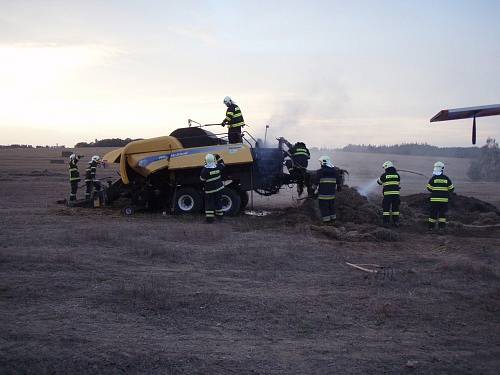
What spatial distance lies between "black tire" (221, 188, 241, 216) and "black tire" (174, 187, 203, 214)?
2.16 feet

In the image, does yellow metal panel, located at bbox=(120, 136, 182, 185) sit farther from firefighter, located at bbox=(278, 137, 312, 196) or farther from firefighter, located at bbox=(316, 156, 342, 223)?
firefighter, located at bbox=(316, 156, 342, 223)

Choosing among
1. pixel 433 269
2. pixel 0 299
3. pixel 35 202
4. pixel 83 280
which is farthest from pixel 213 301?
pixel 35 202

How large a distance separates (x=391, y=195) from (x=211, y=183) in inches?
179

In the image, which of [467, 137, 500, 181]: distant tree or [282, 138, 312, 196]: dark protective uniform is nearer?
[282, 138, 312, 196]: dark protective uniform

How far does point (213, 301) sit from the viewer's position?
693 centimetres

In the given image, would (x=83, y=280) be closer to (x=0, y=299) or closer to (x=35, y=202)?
(x=0, y=299)

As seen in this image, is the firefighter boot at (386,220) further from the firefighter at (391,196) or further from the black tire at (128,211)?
the black tire at (128,211)

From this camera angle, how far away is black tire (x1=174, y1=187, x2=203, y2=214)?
50.1 feet

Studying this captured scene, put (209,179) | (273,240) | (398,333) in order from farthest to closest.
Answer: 1. (209,179)
2. (273,240)
3. (398,333)

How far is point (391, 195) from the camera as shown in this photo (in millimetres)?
13688

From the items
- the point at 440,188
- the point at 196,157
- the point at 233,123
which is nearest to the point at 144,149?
the point at 196,157

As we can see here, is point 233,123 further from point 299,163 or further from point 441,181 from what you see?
point 441,181

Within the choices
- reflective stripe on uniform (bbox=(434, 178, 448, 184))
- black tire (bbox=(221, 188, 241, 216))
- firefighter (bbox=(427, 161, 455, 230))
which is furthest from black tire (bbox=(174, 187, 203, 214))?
reflective stripe on uniform (bbox=(434, 178, 448, 184))

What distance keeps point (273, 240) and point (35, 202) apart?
10.9 m
